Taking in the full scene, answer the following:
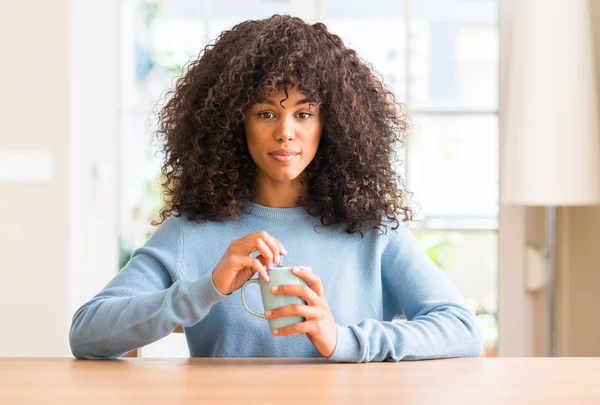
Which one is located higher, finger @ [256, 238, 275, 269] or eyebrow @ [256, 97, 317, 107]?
eyebrow @ [256, 97, 317, 107]

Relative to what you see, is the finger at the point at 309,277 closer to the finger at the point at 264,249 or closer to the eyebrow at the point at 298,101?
the finger at the point at 264,249

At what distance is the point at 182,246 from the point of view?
65.7 inches

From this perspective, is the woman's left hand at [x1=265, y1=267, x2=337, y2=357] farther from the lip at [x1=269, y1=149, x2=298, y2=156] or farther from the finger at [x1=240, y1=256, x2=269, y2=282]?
the lip at [x1=269, y1=149, x2=298, y2=156]

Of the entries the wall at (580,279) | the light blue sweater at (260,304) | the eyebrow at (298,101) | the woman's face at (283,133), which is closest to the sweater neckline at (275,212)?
the light blue sweater at (260,304)

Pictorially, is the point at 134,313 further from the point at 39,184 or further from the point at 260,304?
the point at 39,184

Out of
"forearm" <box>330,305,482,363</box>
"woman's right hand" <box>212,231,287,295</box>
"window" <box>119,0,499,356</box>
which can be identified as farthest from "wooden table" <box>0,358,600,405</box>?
"window" <box>119,0,499,356</box>

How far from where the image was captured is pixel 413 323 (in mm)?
1516

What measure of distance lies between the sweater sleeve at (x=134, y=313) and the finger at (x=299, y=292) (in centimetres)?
12

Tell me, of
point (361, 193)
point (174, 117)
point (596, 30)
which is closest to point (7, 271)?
point (174, 117)

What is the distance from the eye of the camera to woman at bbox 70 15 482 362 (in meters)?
1.60

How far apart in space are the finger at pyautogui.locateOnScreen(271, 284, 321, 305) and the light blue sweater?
90mm

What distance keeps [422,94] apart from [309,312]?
2.07m

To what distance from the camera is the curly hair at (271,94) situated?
1626 millimetres

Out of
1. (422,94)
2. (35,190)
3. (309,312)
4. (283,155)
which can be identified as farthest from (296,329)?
(422,94)
